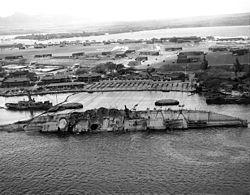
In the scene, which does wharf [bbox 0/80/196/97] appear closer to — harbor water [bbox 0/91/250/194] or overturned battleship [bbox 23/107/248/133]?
overturned battleship [bbox 23/107/248/133]

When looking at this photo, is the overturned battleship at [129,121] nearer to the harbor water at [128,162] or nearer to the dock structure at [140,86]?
the harbor water at [128,162]

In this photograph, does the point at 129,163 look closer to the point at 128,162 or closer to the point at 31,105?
the point at 128,162

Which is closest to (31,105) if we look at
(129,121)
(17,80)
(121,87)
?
(121,87)

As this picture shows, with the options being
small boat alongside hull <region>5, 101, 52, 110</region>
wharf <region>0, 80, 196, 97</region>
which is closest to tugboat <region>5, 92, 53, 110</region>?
small boat alongside hull <region>5, 101, 52, 110</region>

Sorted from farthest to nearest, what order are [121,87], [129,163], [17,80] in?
[17,80] < [121,87] < [129,163]

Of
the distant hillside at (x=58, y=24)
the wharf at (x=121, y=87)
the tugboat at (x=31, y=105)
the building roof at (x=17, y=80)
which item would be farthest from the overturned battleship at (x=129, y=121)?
the distant hillside at (x=58, y=24)
